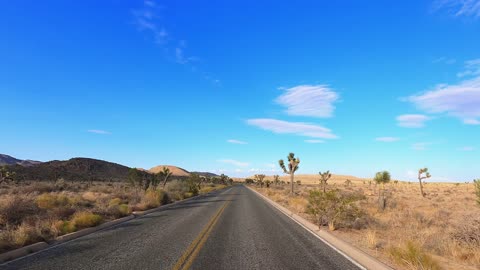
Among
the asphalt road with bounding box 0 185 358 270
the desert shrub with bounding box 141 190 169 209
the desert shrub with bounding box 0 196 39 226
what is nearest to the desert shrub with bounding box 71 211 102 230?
the asphalt road with bounding box 0 185 358 270

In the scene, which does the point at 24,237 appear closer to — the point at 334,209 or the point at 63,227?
the point at 63,227

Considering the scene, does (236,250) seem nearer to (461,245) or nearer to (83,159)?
(461,245)

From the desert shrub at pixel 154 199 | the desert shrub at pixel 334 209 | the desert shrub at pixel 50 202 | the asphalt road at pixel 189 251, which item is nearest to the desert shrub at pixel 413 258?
the asphalt road at pixel 189 251

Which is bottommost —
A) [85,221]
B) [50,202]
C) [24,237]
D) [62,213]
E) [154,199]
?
[24,237]

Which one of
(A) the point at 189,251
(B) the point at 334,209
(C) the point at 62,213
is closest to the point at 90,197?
(C) the point at 62,213

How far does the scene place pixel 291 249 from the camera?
1087 centimetres

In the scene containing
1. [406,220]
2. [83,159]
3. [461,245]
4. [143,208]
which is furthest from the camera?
[83,159]

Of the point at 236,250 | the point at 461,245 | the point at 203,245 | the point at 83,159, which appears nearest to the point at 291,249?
the point at 236,250

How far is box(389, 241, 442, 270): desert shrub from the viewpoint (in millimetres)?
8348

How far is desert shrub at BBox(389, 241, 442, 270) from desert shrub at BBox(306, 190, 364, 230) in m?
6.62

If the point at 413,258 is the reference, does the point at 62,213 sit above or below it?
above

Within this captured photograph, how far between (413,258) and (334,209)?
8.51 meters

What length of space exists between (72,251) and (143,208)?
50.2 feet

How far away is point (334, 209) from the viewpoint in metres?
17.3
